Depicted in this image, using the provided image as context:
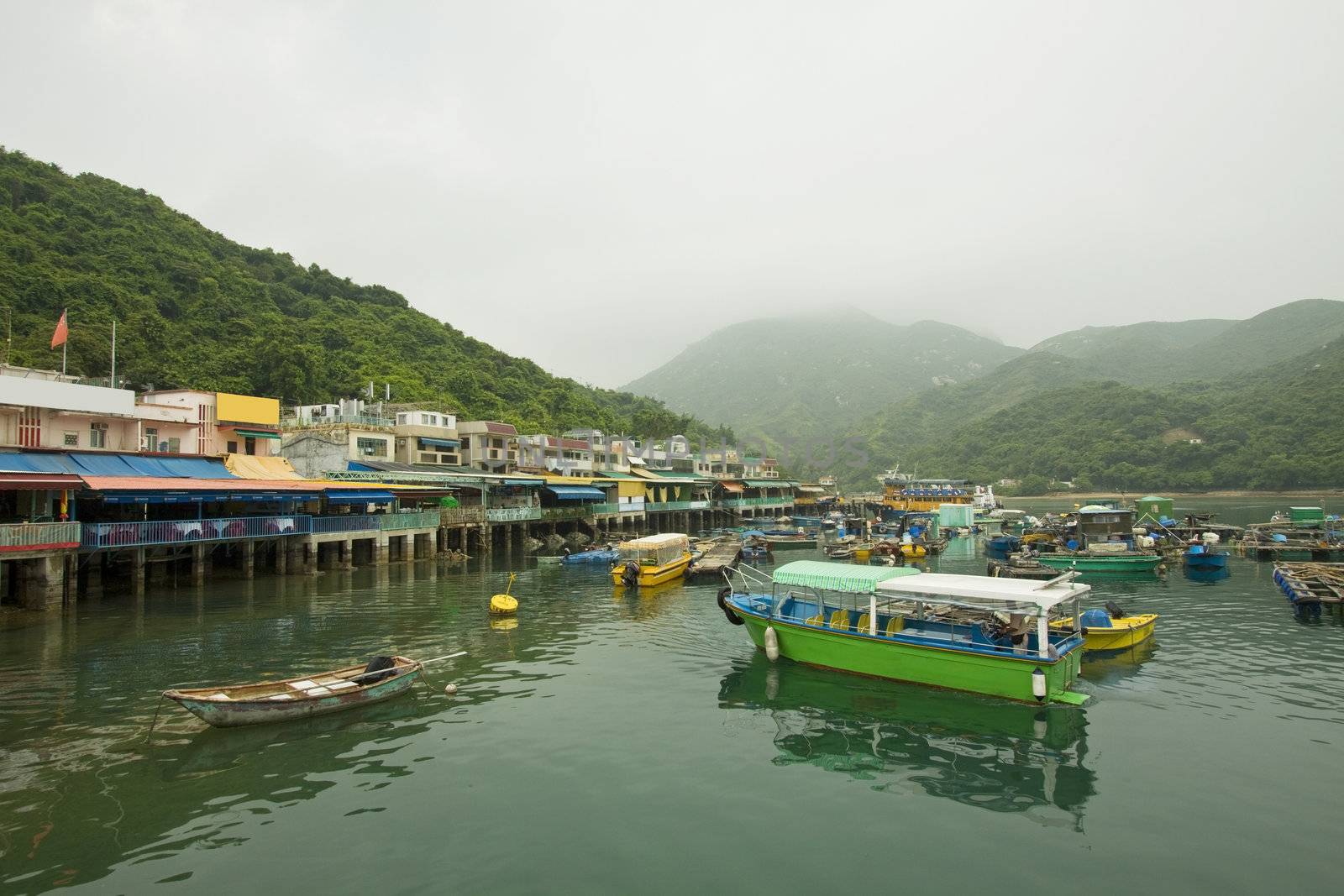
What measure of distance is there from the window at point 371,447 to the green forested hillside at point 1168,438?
426 ft

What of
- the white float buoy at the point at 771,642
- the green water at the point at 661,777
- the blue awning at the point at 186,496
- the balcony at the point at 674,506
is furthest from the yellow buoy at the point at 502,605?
the balcony at the point at 674,506

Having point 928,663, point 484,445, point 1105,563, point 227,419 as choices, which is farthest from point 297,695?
point 484,445

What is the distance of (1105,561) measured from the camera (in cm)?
4241

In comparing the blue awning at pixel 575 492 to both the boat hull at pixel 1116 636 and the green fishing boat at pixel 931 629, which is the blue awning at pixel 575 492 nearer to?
the green fishing boat at pixel 931 629

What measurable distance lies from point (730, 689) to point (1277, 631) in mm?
22331

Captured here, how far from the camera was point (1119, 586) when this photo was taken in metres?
37.9

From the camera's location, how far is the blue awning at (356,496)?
40.5 m

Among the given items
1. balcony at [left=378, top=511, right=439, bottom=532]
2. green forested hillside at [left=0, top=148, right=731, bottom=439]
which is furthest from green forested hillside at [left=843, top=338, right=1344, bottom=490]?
balcony at [left=378, top=511, right=439, bottom=532]

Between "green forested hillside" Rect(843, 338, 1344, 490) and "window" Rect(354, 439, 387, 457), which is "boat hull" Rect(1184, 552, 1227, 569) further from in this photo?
"green forested hillside" Rect(843, 338, 1344, 490)

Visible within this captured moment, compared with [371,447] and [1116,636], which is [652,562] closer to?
[1116,636]

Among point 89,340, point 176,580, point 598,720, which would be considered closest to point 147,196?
point 89,340

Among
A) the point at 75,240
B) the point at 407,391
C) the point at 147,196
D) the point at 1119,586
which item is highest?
the point at 147,196

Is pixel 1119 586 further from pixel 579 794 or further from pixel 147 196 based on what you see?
pixel 147 196

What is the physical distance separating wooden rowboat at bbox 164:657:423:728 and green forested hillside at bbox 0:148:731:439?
172 ft
